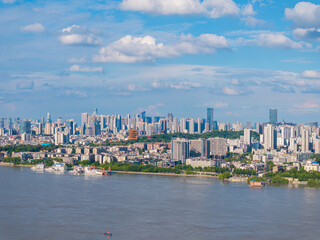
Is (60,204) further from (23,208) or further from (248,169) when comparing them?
(248,169)

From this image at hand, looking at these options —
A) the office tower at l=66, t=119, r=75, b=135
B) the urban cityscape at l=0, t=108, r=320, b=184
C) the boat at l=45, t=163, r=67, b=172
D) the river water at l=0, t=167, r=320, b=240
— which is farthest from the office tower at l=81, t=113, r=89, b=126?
the river water at l=0, t=167, r=320, b=240

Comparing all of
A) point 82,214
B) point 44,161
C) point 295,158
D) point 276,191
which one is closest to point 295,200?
point 276,191

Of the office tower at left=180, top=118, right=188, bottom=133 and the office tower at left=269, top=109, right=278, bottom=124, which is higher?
the office tower at left=269, top=109, right=278, bottom=124

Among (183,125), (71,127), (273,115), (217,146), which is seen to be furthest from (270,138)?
(71,127)

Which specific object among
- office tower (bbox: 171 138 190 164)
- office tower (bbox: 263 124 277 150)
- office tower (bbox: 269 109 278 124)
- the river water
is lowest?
the river water

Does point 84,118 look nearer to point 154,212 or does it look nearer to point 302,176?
point 302,176

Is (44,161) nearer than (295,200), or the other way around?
(295,200)

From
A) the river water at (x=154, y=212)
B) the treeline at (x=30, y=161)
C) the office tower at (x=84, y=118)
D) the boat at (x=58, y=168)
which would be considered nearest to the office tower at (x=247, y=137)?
the treeline at (x=30, y=161)

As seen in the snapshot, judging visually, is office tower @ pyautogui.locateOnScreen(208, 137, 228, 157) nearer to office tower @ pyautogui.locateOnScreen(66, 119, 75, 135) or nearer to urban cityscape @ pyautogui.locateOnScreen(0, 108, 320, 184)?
urban cityscape @ pyautogui.locateOnScreen(0, 108, 320, 184)
